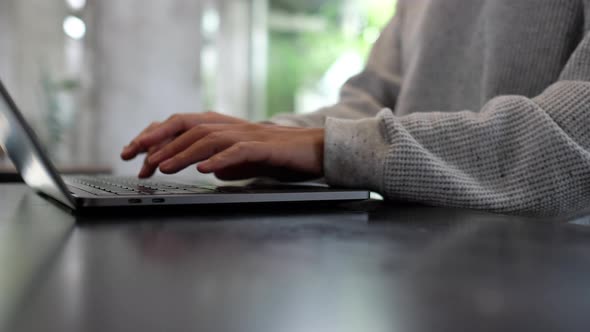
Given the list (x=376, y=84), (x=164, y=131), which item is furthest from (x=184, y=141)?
(x=376, y=84)

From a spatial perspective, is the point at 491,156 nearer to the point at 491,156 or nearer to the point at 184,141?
the point at 491,156

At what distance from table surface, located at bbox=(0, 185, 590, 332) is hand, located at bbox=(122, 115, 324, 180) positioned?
200 mm

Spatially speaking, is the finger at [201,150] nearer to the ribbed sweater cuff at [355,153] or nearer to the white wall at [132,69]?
the ribbed sweater cuff at [355,153]

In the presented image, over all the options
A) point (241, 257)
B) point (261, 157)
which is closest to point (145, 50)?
point (261, 157)

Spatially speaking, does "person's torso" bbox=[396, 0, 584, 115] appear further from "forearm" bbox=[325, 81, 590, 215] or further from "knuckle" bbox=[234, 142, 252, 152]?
"knuckle" bbox=[234, 142, 252, 152]

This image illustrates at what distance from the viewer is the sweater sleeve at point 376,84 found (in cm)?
100

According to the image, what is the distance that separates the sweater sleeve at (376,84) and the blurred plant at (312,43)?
9.69 feet

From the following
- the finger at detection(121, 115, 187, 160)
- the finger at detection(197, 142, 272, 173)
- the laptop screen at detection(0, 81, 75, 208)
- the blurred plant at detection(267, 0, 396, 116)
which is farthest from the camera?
the blurred plant at detection(267, 0, 396, 116)

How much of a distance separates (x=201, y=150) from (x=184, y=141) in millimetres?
49


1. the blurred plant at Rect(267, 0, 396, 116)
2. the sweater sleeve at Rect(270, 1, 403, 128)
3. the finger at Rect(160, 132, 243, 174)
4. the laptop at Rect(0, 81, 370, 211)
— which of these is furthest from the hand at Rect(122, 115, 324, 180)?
the blurred plant at Rect(267, 0, 396, 116)

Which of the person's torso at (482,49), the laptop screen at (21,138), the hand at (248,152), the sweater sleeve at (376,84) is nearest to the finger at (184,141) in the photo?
the hand at (248,152)

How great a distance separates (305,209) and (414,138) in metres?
0.15

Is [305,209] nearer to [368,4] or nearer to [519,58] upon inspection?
[519,58]

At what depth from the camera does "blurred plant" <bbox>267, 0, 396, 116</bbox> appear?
4.09 m
